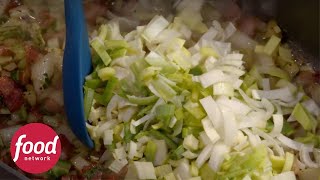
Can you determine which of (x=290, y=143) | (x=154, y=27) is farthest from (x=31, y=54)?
(x=290, y=143)

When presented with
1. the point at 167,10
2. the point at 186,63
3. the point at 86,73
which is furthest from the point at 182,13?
the point at 86,73

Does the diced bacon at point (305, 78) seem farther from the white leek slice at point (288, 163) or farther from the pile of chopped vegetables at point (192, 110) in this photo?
the white leek slice at point (288, 163)

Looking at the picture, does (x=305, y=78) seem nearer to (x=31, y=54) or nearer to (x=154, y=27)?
(x=154, y=27)

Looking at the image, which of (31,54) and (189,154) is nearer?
(189,154)

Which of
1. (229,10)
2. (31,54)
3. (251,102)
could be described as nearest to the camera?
(251,102)

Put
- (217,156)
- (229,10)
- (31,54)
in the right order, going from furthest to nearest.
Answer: (229,10) < (31,54) < (217,156)

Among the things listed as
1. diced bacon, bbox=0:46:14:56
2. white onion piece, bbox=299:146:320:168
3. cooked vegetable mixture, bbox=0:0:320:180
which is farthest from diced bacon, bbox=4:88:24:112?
white onion piece, bbox=299:146:320:168

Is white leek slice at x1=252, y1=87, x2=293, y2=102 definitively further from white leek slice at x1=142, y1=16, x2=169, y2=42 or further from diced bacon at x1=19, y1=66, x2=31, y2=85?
diced bacon at x1=19, y1=66, x2=31, y2=85
